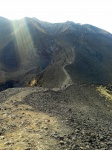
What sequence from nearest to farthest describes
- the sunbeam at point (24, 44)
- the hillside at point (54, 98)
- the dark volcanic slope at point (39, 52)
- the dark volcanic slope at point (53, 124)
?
the dark volcanic slope at point (53, 124) < the hillside at point (54, 98) < the dark volcanic slope at point (39, 52) < the sunbeam at point (24, 44)

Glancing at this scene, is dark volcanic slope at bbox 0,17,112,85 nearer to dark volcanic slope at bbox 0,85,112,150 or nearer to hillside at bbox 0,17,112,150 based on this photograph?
hillside at bbox 0,17,112,150

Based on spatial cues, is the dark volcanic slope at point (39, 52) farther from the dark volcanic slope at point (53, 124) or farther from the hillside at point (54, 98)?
the dark volcanic slope at point (53, 124)

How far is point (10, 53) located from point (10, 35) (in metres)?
17.0

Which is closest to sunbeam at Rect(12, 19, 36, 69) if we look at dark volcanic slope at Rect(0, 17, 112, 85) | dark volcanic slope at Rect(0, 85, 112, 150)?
dark volcanic slope at Rect(0, 17, 112, 85)

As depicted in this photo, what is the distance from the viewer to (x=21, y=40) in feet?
500

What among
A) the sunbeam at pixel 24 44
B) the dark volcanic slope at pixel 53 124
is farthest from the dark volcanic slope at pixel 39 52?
the dark volcanic slope at pixel 53 124

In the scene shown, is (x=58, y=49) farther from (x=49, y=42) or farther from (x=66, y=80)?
(x=66, y=80)

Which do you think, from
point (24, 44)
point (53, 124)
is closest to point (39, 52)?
point (24, 44)

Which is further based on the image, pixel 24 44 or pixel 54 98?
pixel 24 44

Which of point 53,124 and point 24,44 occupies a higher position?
point 24,44

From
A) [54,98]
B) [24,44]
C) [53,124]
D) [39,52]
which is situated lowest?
[54,98]

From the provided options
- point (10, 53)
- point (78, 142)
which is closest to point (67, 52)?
point (10, 53)

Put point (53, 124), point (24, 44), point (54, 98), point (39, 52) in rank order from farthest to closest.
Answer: point (24, 44) → point (39, 52) → point (54, 98) → point (53, 124)

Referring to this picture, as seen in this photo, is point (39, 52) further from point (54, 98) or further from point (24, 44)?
point (54, 98)
